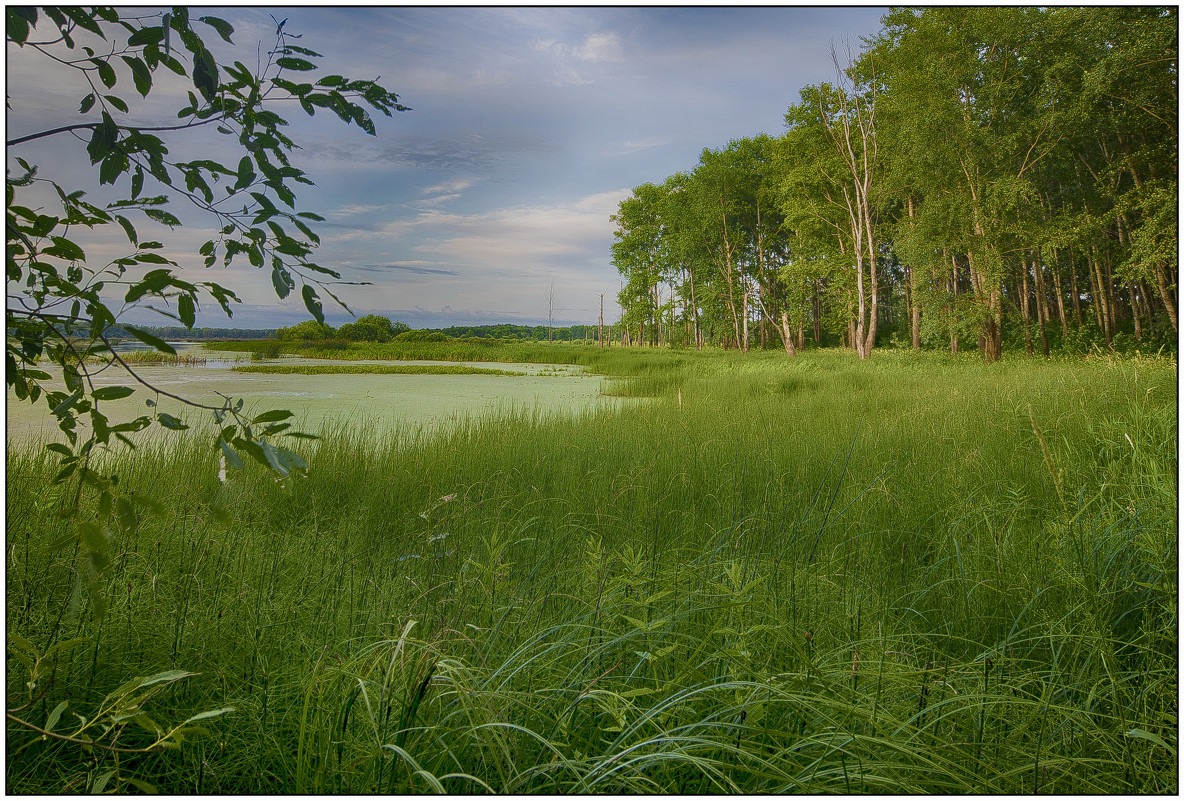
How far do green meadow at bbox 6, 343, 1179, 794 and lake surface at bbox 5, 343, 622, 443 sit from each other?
205 cm

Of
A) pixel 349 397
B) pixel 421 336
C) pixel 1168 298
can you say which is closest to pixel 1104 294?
pixel 1168 298

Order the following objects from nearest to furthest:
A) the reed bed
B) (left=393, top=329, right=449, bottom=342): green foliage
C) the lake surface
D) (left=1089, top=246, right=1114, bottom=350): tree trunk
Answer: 1. the lake surface
2. the reed bed
3. (left=1089, top=246, right=1114, bottom=350): tree trunk
4. (left=393, top=329, right=449, bottom=342): green foliage

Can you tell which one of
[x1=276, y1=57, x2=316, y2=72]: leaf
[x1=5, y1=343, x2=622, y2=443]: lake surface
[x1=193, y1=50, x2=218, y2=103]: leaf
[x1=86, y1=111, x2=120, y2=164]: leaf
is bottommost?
[x1=5, y1=343, x2=622, y2=443]: lake surface

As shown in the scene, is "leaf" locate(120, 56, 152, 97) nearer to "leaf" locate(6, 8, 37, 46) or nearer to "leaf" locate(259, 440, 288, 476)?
"leaf" locate(6, 8, 37, 46)

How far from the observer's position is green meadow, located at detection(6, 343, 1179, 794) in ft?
3.79

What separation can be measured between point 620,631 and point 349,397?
8571mm

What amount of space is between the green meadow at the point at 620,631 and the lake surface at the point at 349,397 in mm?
2048

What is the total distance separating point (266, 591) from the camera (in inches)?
76.7

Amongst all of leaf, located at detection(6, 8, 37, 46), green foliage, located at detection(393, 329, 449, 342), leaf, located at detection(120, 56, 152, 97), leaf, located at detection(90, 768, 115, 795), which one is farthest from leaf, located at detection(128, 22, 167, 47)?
green foliage, located at detection(393, 329, 449, 342)

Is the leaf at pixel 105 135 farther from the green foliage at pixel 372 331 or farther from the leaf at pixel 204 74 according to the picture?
the green foliage at pixel 372 331

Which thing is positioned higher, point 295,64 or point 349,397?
point 295,64

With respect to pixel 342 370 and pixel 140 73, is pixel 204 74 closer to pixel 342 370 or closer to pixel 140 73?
pixel 140 73

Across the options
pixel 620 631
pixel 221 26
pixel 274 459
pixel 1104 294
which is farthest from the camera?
pixel 1104 294

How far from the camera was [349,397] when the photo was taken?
9211 mm
